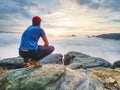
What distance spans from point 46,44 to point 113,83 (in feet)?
15.1

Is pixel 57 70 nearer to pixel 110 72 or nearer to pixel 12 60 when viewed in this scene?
pixel 110 72

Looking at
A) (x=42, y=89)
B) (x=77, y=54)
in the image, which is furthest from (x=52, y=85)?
(x=77, y=54)

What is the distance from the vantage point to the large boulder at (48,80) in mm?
14938

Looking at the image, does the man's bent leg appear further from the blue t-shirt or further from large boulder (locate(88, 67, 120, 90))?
large boulder (locate(88, 67, 120, 90))

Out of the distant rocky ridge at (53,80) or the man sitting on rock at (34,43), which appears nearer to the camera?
the distant rocky ridge at (53,80)

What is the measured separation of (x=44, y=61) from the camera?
1233 inches

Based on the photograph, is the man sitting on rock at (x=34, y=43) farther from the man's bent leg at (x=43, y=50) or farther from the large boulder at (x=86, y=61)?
the large boulder at (x=86, y=61)

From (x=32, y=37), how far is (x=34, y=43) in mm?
332

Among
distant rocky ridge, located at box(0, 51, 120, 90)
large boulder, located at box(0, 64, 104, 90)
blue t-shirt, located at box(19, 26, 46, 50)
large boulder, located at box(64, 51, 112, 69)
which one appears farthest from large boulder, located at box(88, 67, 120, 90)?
large boulder, located at box(64, 51, 112, 69)

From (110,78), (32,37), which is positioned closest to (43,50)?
(32,37)

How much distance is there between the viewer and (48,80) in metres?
15.0

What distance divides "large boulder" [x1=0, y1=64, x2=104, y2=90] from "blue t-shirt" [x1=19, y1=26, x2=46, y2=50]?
1.26 m

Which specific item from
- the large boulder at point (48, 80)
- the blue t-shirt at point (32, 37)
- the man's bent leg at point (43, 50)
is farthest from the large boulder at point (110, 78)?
the blue t-shirt at point (32, 37)

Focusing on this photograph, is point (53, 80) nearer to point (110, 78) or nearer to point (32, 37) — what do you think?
point (32, 37)
